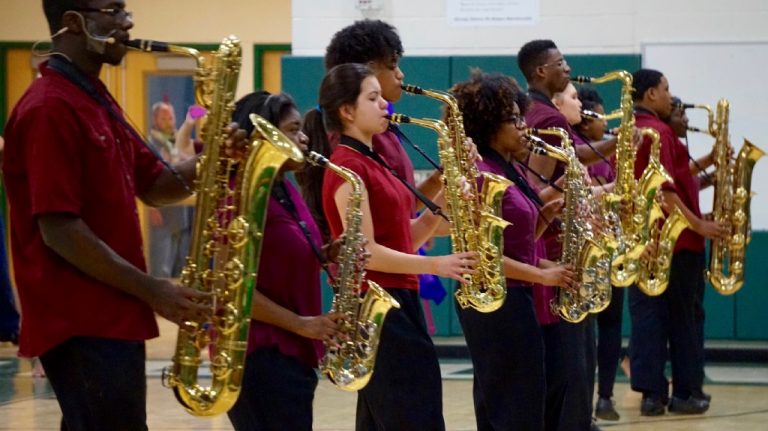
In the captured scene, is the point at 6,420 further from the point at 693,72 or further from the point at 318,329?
the point at 693,72

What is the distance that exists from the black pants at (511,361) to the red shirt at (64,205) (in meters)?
1.76

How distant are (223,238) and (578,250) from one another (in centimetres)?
205

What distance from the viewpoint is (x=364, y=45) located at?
14.5 ft

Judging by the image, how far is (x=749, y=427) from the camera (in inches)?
261

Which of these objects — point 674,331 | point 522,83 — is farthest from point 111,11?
point 522,83

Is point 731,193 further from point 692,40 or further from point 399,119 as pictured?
point 399,119

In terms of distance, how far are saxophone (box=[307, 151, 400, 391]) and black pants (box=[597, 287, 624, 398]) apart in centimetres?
323

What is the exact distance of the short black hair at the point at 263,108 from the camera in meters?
3.58

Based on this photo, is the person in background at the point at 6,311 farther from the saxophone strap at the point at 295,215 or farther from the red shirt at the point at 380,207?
the saxophone strap at the point at 295,215

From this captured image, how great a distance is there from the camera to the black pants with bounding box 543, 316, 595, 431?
4820 mm

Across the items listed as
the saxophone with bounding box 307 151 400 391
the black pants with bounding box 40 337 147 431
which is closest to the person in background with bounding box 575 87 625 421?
the saxophone with bounding box 307 151 400 391

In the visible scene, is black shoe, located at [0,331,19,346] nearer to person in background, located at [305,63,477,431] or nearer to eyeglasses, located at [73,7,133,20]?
person in background, located at [305,63,477,431]

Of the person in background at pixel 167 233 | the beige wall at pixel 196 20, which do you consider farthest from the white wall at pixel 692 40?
the person in background at pixel 167 233

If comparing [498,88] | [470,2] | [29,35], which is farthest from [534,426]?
[29,35]
